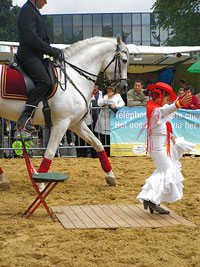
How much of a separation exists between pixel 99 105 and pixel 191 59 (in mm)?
5712

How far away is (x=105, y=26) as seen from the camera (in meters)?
66.6

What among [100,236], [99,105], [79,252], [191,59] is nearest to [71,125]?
[100,236]

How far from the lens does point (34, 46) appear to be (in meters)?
7.65

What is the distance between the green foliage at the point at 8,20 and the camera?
187 feet

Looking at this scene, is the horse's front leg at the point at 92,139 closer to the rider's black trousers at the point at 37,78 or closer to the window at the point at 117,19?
the rider's black trousers at the point at 37,78

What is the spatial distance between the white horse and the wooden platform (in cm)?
139

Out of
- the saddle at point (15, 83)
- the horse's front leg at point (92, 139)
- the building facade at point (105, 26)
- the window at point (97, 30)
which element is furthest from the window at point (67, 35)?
the saddle at point (15, 83)

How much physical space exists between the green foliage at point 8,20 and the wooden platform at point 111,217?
5123 centimetres

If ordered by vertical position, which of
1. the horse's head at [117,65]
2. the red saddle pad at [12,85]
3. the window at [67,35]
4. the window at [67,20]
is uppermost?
the window at [67,20]

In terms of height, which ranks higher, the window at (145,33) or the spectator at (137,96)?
the window at (145,33)

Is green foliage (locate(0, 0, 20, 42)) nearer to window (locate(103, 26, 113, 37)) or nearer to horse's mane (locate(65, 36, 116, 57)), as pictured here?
window (locate(103, 26, 113, 37))

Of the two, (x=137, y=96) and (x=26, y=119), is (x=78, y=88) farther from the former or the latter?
(x=137, y=96)

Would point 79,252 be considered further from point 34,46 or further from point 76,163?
point 76,163

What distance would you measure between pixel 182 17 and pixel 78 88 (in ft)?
80.8
